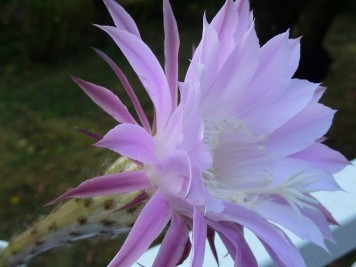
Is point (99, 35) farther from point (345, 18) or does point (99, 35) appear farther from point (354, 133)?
point (345, 18)

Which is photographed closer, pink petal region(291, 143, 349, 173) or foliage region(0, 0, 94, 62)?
pink petal region(291, 143, 349, 173)

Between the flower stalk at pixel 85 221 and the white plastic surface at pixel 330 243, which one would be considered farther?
the white plastic surface at pixel 330 243

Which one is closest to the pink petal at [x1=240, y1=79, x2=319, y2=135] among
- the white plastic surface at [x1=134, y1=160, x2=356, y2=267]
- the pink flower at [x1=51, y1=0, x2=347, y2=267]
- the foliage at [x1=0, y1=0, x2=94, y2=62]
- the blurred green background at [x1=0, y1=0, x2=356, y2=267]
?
the pink flower at [x1=51, y1=0, x2=347, y2=267]

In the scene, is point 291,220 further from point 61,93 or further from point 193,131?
point 61,93

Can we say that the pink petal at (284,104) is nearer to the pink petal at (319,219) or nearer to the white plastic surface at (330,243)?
the pink petal at (319,219)

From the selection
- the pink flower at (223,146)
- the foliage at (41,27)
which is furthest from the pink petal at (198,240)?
the foliage at (41,27)

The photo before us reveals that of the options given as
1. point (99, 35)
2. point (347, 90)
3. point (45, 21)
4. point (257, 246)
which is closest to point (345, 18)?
point (347, 90)

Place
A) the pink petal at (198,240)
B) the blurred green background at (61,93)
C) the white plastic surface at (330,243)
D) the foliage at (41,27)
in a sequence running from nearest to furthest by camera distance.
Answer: the pink petal at (198,240) → the white plastic surface at (330,243) → the blurred green background at (61,93) → the foliage at (41,27)

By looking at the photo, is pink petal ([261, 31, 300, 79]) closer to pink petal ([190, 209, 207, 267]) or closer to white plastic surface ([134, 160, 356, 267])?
pink petal ([190, 209, 207, 267])
